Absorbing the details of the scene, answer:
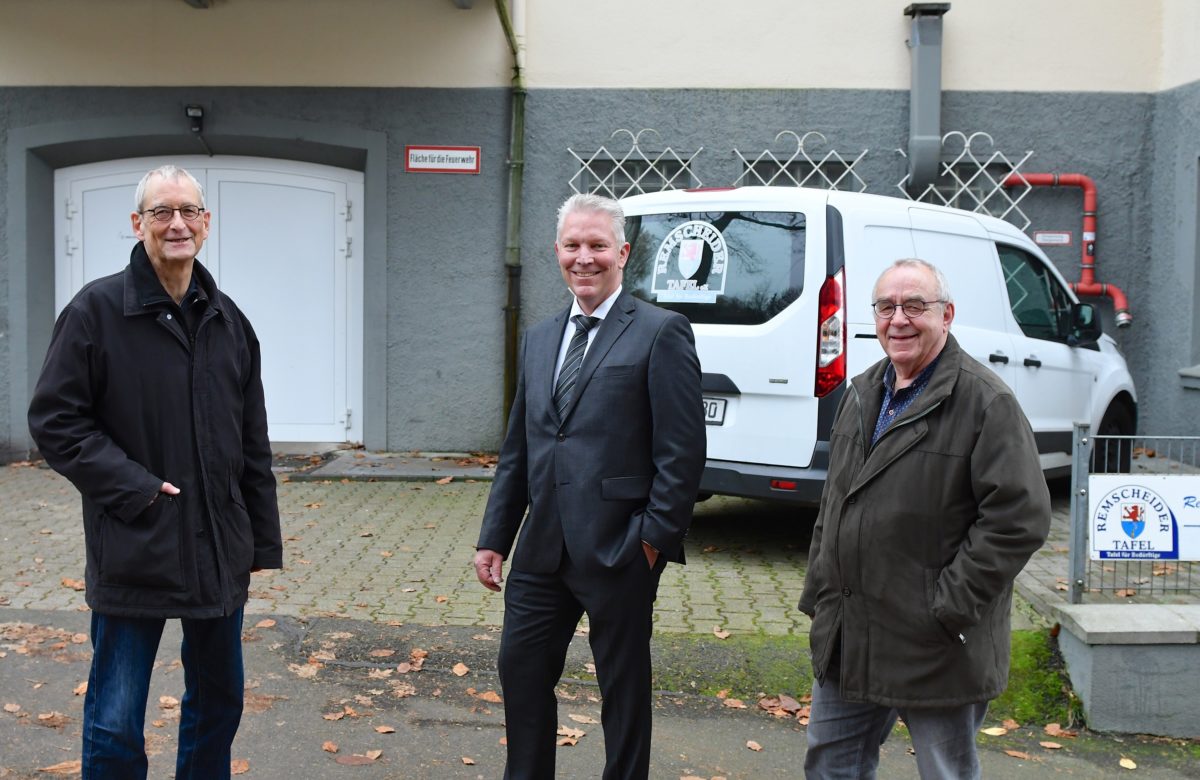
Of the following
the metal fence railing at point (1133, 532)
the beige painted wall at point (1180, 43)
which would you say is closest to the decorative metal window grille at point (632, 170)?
the beige painted wall at point (1180, 43)

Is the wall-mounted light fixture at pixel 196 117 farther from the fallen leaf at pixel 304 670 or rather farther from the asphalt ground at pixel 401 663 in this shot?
the fallen leaf at pixel 304 670

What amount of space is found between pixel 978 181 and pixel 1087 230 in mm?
1038

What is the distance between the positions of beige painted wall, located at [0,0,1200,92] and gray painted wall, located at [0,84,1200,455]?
0.16m

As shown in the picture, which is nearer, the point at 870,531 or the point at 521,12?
the point at 870,531

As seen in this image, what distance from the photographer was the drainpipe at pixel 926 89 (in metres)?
10.2

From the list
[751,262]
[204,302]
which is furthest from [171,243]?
[751,262]

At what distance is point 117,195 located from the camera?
11031 millimetres

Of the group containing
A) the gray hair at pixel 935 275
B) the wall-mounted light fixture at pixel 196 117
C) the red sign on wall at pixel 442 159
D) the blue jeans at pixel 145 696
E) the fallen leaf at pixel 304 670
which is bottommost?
the fallen leaf at pixel 304 670

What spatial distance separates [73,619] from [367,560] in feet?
5.79

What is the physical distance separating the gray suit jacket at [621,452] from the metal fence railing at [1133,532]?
2267 millimetres

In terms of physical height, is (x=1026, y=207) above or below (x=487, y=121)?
below

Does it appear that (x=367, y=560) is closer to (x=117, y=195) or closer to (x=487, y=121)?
(x=487, y=121)

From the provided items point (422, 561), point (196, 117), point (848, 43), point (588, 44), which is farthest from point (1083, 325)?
point (196, 117)

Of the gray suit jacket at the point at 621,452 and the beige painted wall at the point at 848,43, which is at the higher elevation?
the beige painted wall at the point at 848,43
